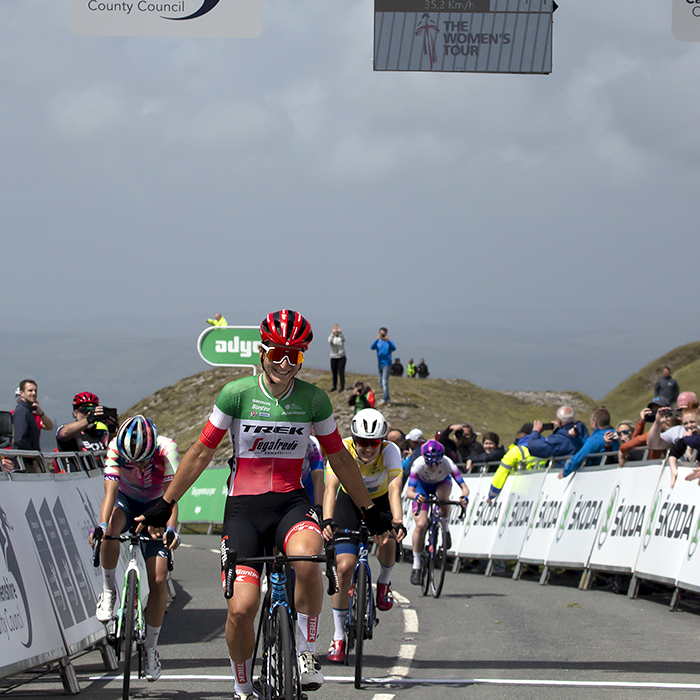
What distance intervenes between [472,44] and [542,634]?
5.67 meters

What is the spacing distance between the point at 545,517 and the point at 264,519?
417 inches

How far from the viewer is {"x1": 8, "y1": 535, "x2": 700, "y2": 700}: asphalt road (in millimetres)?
7602

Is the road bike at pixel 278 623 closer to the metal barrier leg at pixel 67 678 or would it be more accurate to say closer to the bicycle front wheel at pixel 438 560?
the metal barrier leg at pixel 67 678

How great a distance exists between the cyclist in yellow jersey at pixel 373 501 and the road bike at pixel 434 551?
4398mm

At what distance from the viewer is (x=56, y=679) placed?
26.9ft

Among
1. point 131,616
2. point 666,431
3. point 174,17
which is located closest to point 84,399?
point 174,17

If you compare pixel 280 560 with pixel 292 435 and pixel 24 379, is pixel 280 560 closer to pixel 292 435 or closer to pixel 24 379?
pixel 292 435

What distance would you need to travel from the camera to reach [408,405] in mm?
44281

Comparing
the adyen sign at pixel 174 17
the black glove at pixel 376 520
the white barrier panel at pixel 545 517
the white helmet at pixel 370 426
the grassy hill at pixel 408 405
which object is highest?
the adyen sign at pixel 174 17

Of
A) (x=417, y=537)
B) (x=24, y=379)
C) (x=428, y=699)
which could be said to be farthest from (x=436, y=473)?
(x=428, y=699)

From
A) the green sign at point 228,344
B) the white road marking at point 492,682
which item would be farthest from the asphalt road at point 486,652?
the green sign at point 228,344

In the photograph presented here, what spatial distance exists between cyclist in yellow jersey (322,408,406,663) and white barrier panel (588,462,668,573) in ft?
14.1

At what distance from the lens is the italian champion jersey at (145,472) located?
829 centimetres

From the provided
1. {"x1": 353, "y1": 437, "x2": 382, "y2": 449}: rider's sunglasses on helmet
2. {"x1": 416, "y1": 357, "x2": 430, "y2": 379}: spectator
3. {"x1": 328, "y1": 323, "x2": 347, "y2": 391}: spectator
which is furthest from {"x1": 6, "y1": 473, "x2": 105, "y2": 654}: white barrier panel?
{"x1": 416, "y1": 357, "x2": 430, "y2": 379}: spectator
